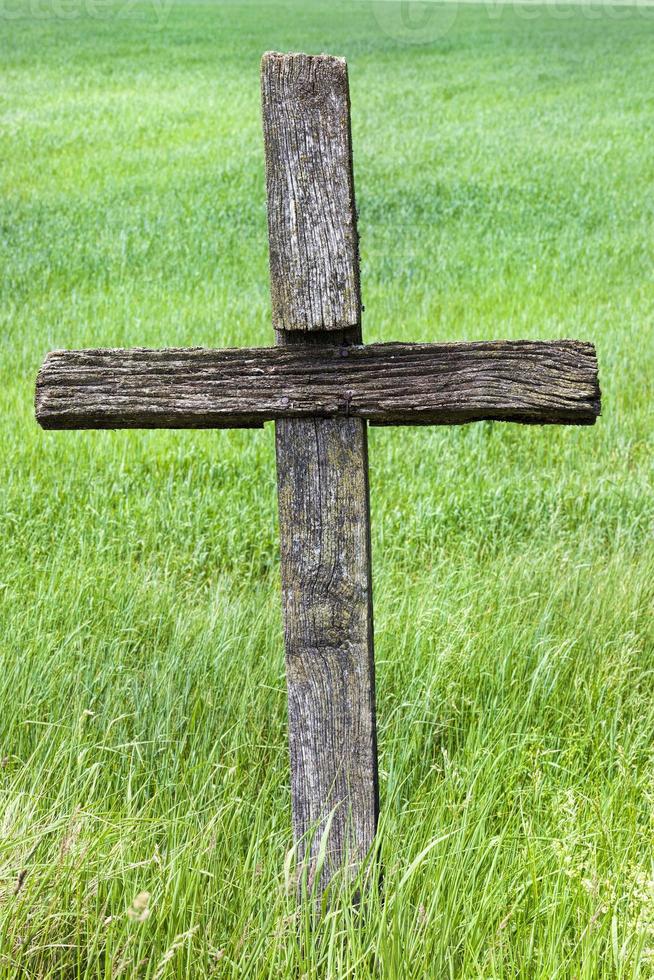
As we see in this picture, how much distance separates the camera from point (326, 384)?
1.93 metres

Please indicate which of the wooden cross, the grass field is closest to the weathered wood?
the wooden cross

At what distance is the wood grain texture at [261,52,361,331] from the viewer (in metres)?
1.89

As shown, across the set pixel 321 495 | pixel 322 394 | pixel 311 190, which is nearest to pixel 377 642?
pixel 321 495

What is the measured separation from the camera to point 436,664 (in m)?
3.04

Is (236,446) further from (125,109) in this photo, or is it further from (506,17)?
(506,17)

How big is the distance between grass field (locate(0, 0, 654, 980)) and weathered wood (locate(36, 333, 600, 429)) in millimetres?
816

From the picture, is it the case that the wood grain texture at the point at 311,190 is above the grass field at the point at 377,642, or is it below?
above

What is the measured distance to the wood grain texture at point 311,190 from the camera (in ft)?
6.21

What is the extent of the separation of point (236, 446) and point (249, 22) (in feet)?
105

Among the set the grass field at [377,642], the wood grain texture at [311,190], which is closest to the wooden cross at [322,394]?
the wood grain texture at [311,190]

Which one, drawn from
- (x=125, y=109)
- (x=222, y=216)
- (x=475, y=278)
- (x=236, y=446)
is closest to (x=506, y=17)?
(x=125, y=109)

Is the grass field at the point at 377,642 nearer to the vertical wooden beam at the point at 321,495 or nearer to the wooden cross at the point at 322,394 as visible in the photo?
the vertical wooden beam at the point at 321,495

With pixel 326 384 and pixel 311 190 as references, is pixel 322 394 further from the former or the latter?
pixel 311 190

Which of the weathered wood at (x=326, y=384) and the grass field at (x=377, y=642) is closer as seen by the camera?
the weathered wood at (x=326, y=384)
